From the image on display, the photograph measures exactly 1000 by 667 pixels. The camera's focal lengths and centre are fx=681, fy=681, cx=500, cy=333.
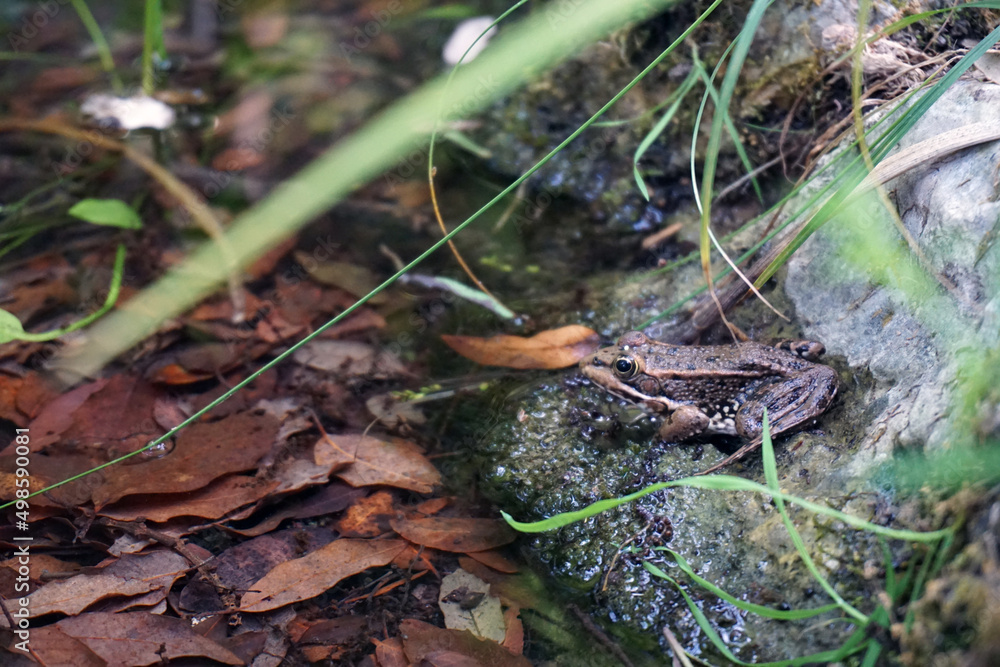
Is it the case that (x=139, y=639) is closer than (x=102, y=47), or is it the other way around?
(x=139, y=639)

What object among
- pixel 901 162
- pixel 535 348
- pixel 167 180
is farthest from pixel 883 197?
pixel 167 180

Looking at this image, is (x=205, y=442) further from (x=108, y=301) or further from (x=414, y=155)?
(x=414, y=155)

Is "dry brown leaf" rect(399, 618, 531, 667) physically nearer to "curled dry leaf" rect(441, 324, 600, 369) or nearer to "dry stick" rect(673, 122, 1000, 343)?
"curled dry leaf" rect(441, 324, 600, 369)

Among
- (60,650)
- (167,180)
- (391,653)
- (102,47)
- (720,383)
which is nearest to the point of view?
(60,650)

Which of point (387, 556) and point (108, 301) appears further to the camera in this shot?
point (108, 301)

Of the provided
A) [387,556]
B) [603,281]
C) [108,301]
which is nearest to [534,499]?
[387,556]

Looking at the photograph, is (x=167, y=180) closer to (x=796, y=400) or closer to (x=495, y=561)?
(x=495, y=561)
